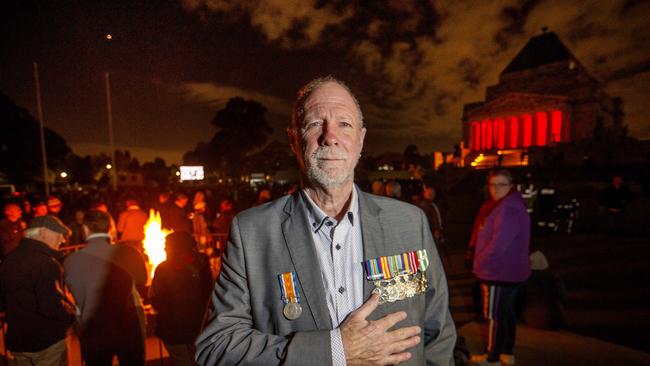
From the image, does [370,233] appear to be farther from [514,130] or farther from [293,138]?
[514,130]

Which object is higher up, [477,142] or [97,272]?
[477,142]

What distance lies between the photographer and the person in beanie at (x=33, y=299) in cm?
385

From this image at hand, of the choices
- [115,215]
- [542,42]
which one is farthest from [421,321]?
[542,42]

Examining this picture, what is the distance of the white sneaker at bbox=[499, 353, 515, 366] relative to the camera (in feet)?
16.1

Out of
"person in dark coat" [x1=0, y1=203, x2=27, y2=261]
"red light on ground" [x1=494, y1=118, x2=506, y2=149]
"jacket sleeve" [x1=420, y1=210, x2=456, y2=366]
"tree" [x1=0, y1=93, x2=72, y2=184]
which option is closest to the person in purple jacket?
"jacket sleeve" [x1=420, y1=210, x2=456, y2=366]

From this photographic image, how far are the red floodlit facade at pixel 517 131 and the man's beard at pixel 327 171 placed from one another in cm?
5306

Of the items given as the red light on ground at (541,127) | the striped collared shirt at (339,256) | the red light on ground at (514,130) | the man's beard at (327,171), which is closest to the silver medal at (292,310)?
the striped collared shirt at (339,256)

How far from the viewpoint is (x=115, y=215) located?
16.0 metres

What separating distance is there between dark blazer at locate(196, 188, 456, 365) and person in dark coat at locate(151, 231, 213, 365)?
255 centimetres

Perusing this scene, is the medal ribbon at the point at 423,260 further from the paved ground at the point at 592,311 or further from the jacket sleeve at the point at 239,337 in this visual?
the paved ground at the point at 592,311

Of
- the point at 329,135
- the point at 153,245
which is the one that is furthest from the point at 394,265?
the point at 153,245

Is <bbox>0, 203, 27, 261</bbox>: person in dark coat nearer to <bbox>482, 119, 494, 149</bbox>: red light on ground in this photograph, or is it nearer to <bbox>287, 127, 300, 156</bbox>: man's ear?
<bbox>287, 127, 300, 156</bbox>: man's ear

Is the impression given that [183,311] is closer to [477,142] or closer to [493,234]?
[493,234]

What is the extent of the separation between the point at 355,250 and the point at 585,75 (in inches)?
2404
